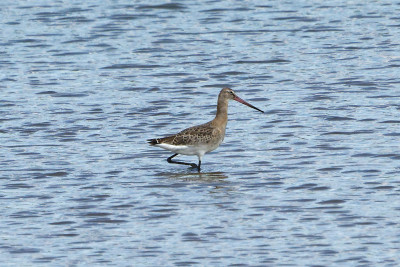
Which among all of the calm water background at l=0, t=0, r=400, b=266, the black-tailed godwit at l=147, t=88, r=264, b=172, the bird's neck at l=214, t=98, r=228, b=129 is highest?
the bird's neck at l=214, t=98, r=228, b=129

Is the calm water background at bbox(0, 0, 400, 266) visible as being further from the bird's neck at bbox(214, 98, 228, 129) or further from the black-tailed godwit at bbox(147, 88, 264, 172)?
the bird's neck at bbox(214, 98, 228, 129)

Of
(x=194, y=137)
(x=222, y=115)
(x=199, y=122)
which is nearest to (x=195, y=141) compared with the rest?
(x=194, y=137)

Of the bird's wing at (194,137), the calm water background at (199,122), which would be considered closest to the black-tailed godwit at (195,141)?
the bird's wing at (194,137)

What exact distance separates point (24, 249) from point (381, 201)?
4203 millimetres

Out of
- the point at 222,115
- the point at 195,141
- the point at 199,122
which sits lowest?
the point at 199,122

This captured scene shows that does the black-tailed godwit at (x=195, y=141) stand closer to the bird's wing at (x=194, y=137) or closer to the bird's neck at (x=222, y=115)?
the bird's wing at (x=194, y=137)

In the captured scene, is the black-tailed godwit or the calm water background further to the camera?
the black-tailed godwit

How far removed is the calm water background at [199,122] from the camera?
11125mm

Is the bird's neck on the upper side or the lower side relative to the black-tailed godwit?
upper

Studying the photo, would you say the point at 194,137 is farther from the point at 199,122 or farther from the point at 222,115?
the point at 199,122

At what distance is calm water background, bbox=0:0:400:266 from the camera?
1112 centimetres

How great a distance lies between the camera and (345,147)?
50.8 feet

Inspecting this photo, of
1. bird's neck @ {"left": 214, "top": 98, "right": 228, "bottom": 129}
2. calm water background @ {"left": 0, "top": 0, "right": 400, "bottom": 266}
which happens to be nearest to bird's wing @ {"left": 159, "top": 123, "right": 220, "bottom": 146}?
bird's neck @ {"left": 214, "top": 98, "right": 228, "bottom": 129}

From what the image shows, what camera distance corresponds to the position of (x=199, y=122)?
57.9ft
